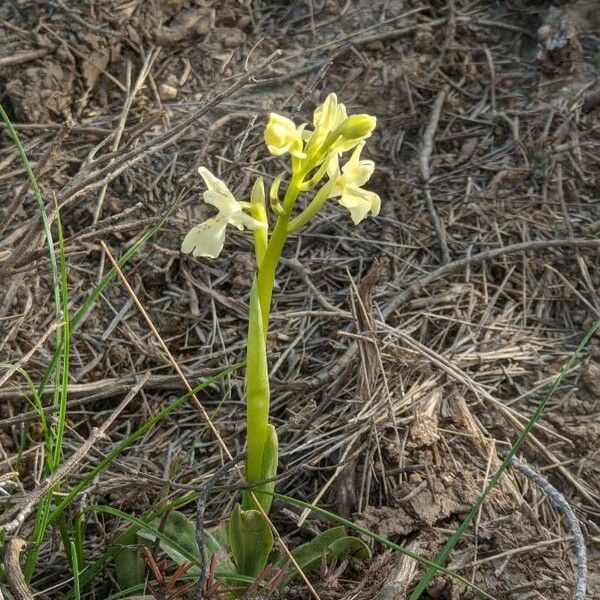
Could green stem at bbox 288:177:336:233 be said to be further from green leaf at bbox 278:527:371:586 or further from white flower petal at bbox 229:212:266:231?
green leaf at bbox 278:527:371:586

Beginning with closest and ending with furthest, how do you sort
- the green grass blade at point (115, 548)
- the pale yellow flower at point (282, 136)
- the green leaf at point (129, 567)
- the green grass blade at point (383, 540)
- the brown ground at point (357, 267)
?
the green grass blade at point (383, 540), the pale yellow flower at point (282, 136), the green grass blade at point (115, 548), the green leaf at point (129, 567), the brown ground at point (357, 267)

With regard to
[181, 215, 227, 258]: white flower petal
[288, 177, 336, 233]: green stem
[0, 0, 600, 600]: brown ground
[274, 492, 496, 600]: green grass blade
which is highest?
[181, 215, 227, 258]: white flower petal

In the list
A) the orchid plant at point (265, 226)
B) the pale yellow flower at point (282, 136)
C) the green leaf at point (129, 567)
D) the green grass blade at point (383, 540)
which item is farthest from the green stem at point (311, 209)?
the green leaf at point (129, 567)

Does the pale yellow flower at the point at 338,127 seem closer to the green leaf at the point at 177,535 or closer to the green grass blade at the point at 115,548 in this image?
the green grass blade at the point at 115,548

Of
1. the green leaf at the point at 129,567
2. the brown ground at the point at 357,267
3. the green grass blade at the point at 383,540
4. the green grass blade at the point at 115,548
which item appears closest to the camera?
the green grass blade at the point at 383,540

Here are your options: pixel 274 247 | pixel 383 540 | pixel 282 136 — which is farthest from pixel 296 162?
pixel 383 540

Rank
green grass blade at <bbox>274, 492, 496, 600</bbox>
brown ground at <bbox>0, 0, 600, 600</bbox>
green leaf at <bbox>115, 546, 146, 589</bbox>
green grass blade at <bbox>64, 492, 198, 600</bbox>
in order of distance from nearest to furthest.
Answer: green grass blade at <bbox>274, 492, 496, 600</bbox>
green grass blade at <bbox>64, 492, 198, 600</bbox>
green leaf at <bbox>115, 546, 146, 589</bbox>
brown ground at <bbox>0, 0, 600, 600</bbox>

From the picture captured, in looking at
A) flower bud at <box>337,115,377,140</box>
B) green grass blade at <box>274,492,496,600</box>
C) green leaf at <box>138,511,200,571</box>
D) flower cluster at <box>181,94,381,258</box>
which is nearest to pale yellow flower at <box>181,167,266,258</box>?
flower cluster at <box>181,94,381,258</box>

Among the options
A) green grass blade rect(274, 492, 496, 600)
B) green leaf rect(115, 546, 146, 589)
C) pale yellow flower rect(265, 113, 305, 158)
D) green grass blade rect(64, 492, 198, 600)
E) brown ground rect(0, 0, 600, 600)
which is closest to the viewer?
green grass blade rect(274, 492, 496, 600)

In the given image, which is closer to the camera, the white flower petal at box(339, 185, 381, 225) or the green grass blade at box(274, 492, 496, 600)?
the green grass blade at box(274, 492, 496, 600)

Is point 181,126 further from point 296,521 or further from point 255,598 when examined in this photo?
point 255,598
